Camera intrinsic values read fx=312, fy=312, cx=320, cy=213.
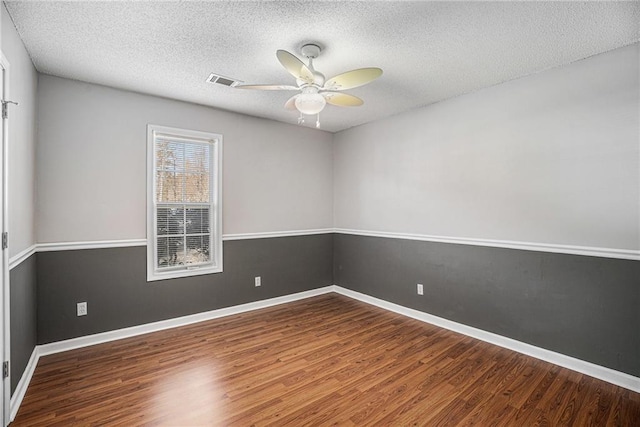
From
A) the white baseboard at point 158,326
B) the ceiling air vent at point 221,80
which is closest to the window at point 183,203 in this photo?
the white baseboard at point 158,326

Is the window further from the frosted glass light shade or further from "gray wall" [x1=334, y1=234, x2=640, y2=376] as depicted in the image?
"gray wall" [x1=334, y1=234, x2=640, y2=376]

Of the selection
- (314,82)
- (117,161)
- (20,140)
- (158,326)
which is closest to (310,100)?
(314,82)

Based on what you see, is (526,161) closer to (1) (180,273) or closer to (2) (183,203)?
(2) (183,203)

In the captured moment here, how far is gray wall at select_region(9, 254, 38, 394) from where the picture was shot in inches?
83.0

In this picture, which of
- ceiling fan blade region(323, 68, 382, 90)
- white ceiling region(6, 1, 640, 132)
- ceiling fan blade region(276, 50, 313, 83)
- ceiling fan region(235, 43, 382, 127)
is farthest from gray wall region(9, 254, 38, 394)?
ceiling fan blade region(323, 68, 382, 90)

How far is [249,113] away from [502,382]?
389 cm

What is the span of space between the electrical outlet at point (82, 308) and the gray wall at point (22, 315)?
1.03 feet

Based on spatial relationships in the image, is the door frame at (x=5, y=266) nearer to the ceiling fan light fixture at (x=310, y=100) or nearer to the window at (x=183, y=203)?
the window at (x=183, y=203)

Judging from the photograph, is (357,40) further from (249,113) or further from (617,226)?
(617,226)

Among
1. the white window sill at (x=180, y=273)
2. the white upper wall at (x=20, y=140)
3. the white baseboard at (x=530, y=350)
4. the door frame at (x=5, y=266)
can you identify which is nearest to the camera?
the door frame at (x=5, y=266)

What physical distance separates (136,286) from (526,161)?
13.6ft

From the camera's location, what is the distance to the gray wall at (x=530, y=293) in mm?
2436

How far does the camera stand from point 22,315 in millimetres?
2342

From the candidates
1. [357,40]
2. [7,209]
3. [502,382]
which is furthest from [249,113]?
[502,382]
